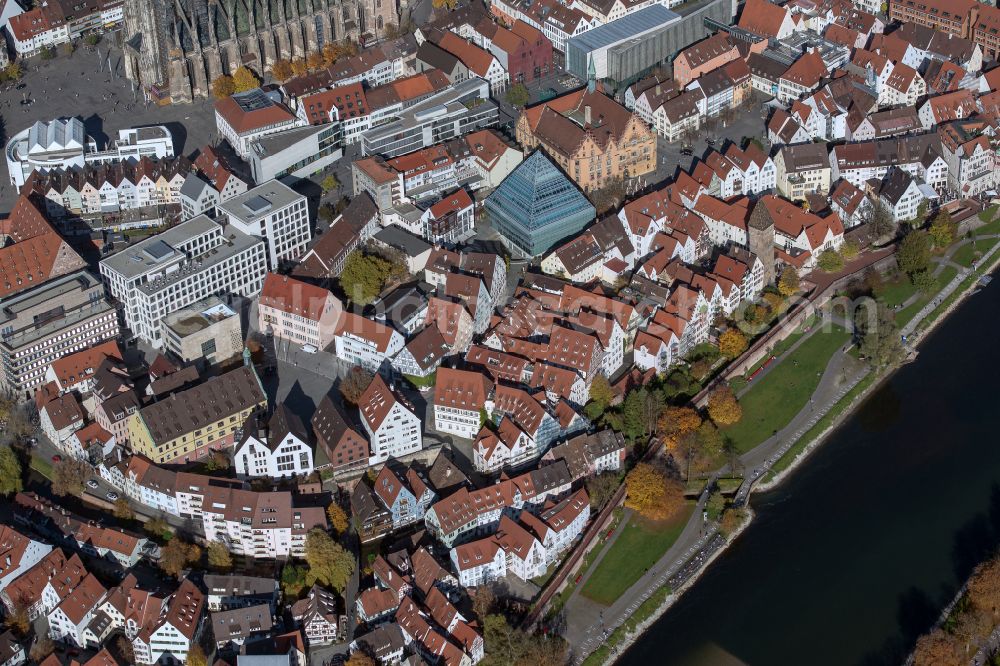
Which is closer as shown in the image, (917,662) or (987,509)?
(917,662)

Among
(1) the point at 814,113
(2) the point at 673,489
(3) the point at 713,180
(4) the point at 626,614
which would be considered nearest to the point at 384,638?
(4) the point at 626,614

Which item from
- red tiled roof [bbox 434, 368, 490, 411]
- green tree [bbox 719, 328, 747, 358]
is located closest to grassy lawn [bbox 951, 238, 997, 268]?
green tree [bbox 719, 328, 747, 358]

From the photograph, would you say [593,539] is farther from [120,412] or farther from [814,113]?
[814,113]

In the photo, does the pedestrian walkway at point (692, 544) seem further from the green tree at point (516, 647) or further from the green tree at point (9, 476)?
the green tree at point (9, 476)

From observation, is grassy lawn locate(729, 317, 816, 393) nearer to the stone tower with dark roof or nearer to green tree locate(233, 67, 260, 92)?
the stone tower with dark roof

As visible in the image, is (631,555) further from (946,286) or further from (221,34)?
(221,34)
